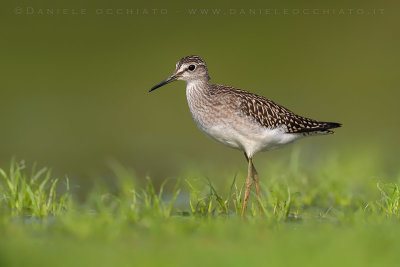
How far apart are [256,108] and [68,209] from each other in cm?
268

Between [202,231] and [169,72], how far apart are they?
12758mm

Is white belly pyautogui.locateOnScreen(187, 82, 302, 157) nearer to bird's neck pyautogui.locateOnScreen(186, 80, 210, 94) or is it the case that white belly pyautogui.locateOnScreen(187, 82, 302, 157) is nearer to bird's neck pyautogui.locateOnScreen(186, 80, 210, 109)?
bird's neck pyautogui.locateOnScreen(186, 80, 210, 109)

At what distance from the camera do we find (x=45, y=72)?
19719mm

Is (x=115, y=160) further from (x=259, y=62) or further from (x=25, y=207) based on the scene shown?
(x=259, y=62)

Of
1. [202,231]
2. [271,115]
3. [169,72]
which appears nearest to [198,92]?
[271,115]

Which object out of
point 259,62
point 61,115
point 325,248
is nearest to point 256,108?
point 325,248

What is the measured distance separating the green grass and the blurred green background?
491 cm

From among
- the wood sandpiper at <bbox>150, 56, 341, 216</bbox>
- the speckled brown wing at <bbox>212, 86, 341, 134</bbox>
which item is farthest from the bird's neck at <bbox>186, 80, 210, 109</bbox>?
the speckled brown wing at <bbox>212, 86, 341, 134</bbox>

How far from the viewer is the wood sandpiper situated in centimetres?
916

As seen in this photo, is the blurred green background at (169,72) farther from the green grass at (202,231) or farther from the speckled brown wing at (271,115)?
the green grass at (202,231)

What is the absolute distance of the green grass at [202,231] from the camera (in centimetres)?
580

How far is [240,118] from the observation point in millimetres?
9172

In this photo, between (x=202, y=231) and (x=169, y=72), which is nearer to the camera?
(x=202, y=231)

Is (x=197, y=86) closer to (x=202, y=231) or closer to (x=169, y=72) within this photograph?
(x=202, y=231)
